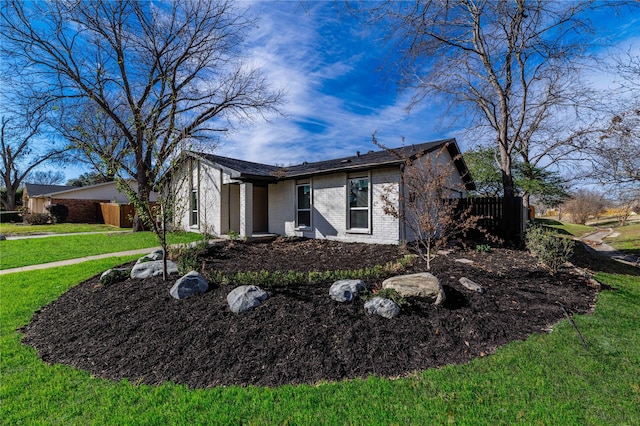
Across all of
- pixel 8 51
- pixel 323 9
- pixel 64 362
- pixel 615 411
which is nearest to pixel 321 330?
pixel 615 411

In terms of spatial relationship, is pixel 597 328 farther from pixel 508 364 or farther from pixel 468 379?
pixel 468 379

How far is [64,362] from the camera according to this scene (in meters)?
3.41

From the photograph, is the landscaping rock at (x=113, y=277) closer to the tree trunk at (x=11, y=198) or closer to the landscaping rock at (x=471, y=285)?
the landscaping rock at (x=471, y=285)

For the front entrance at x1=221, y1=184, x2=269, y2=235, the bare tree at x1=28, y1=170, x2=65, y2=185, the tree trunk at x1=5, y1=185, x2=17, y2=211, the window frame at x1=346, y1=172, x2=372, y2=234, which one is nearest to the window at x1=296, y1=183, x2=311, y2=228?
the window frame at x1=346, y1=172, x2=372, y2=234

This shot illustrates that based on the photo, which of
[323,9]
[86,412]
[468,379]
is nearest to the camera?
[86,412]

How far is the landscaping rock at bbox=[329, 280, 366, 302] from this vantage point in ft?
14.2

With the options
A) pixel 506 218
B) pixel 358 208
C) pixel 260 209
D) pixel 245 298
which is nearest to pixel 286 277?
pixel 245 298

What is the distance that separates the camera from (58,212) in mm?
22906

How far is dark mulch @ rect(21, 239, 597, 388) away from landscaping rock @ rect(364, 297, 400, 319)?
0.10 meters

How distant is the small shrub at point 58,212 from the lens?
22641 mm

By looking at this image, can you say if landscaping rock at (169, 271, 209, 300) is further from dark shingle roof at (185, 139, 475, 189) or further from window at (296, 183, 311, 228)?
window at (296, 183, 311, 228)

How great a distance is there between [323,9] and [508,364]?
5672 mm

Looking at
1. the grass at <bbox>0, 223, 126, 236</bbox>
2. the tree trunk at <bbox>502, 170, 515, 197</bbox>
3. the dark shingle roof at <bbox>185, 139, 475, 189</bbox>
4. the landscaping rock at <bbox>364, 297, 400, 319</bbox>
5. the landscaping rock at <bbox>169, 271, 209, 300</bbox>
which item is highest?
the dark shingle roof at <bbox>185, 139, 475, 189</bbox>

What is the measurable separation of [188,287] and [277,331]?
1.97 meters
